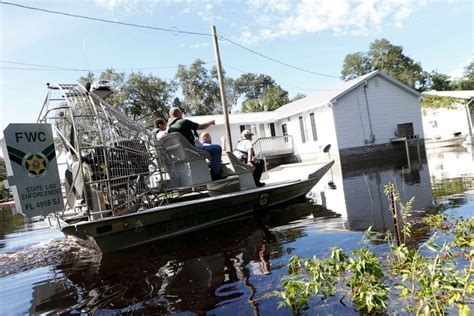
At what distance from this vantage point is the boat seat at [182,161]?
23.6 ft

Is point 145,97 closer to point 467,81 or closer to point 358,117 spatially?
point 358,117

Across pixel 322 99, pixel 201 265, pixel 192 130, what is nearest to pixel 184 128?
pixel 192 130

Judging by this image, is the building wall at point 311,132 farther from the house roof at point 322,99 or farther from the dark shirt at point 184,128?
the dark shirt at point 184,128

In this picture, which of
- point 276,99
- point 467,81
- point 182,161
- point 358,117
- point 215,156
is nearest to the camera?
point 182,161

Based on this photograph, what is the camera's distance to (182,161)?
729 centimetres

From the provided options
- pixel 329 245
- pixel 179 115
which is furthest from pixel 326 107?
pixel 329 245

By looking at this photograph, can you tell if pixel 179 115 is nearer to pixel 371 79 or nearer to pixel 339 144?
pixel 339 144

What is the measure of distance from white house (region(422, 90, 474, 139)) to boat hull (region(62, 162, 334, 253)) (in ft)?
89.6

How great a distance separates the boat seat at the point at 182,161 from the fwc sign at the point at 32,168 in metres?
2.08

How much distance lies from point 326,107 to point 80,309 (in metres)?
21.7

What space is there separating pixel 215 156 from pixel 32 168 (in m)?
3.72

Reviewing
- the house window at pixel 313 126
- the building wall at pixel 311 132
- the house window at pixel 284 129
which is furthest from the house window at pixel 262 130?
the house window at pixel 313 126

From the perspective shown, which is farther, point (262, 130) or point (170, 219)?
point (262, 130)

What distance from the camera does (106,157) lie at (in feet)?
19.7
